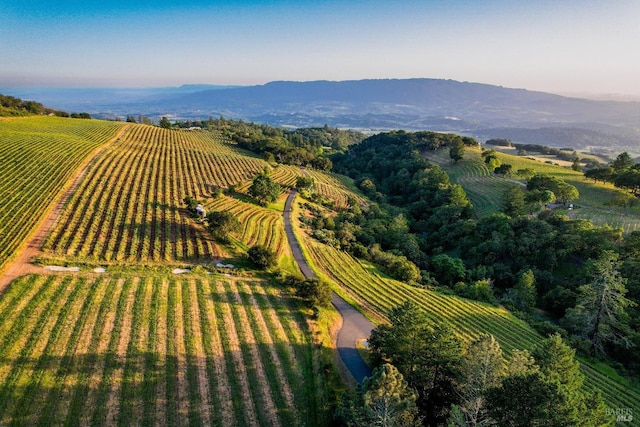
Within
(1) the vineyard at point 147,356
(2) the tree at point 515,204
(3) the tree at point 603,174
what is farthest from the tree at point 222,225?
(3) the tree at point 603,174

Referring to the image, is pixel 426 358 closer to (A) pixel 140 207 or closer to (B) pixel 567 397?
(B) pixel 567 397

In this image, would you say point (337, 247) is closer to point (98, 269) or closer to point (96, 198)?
point (98, 269)

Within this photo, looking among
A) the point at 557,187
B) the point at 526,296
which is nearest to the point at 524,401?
the point at 526,296

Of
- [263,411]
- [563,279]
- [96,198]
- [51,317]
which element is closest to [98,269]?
[51,317]

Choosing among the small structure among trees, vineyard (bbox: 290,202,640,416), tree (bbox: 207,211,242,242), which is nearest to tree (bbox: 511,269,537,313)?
vineyard (bbox: 290,202,640,416)

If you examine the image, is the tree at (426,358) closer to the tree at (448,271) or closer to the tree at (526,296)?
the tree at (526,296)
